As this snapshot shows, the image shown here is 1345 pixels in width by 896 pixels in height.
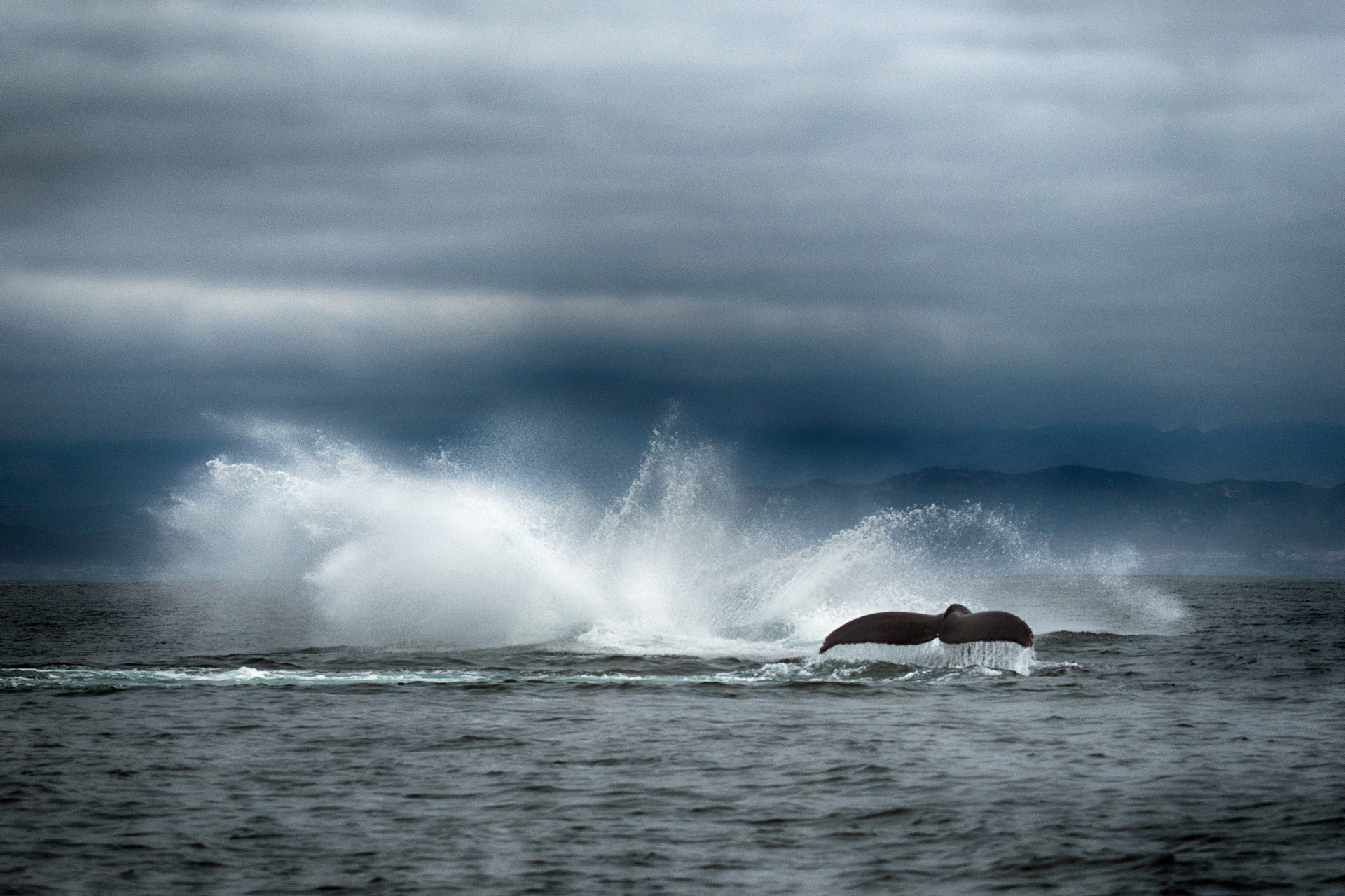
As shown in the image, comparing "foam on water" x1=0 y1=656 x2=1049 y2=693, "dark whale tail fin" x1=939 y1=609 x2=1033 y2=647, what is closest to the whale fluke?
"dark whale tail fin" x1=939 y1=609 x2=1033 y2=647

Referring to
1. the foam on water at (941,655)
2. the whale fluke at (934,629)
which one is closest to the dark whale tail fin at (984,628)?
the whale fluke at (934,629)

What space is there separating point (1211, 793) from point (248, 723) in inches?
554

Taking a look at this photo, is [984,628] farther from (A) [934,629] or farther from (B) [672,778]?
(B) [672,778]

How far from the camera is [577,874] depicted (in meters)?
10.8

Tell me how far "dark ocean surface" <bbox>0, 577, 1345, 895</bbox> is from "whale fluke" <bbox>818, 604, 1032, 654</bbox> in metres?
0.75

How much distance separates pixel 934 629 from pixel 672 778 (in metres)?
11.9

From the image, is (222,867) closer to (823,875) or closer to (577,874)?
(577,874)

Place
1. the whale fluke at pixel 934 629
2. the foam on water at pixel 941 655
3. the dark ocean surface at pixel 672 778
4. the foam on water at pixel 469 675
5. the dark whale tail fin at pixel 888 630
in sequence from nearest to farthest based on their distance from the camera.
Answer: the dark ocean surface at pixel 672 778 < the foam on water at pixel 469 675 < the whale fluke at pixel 934 629 < the foam on water at pixel 941 655 < the dark whale tail fin at pixel 888 630

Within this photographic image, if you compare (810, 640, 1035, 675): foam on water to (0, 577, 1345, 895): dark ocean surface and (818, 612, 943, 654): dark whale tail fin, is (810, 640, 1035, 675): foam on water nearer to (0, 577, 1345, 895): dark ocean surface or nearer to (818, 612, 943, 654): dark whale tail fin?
(818, 612, 943, 654): dark whale tail fin

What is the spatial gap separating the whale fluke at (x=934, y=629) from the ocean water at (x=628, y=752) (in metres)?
0.56

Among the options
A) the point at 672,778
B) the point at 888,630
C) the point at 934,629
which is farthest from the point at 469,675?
the point at 672,778

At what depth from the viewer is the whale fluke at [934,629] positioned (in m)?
24.5

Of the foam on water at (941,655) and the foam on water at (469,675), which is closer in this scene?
the foam on water at (469,675)

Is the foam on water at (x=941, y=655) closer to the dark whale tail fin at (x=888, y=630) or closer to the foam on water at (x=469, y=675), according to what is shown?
the foam on water at (x=469, y=675)
